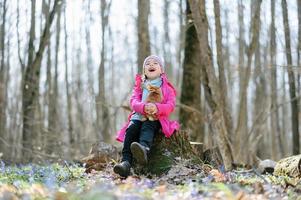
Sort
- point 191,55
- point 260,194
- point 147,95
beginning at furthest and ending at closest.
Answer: point 191,55 < point 147,95 < point 260,194

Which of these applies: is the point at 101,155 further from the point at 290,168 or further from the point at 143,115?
the point at 290,168

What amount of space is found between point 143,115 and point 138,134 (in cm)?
22

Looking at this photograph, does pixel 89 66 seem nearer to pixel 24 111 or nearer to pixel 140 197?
pixel 24 111

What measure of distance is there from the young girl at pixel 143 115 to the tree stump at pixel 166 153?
0.43 ft

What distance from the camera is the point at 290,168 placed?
645 cm

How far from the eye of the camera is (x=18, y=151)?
56.2ft

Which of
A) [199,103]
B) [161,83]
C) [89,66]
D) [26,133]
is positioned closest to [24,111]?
[26,133]

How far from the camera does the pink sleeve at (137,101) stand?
5566 millimetres

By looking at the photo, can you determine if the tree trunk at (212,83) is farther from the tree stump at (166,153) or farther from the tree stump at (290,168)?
the tree stump at (166,153)

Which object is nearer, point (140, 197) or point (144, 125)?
point (140, 197)

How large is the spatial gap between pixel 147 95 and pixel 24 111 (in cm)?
913

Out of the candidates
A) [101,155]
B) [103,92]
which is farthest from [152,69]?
[103,92]

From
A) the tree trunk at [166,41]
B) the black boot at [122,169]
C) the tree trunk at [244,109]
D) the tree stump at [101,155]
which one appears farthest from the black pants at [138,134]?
the tree trunk at [166,41]

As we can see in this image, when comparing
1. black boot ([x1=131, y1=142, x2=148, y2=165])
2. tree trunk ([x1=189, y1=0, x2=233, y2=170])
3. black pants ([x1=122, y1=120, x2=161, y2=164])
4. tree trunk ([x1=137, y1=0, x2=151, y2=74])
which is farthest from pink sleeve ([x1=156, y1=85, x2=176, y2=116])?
tree trunk ([x1=137, y1=0, x2=151, y2=74])
